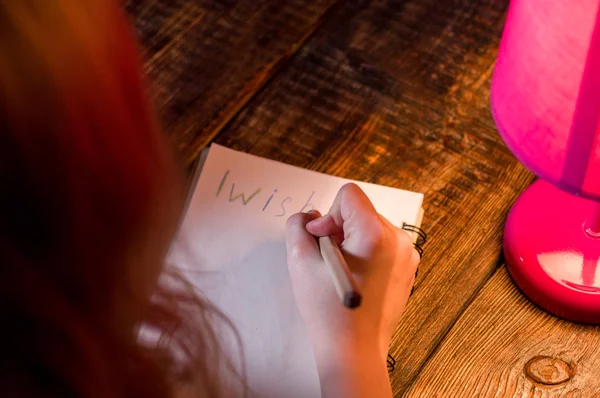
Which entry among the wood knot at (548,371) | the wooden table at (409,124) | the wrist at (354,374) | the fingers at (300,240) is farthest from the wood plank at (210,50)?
the wood knot at (548,371)

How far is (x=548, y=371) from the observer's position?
2.35 ft

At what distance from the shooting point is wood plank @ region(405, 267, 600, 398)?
71cm

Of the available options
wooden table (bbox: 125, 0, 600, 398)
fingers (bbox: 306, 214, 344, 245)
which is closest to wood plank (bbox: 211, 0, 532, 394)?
wooden table (bbox: 125, 0, 600, 398)

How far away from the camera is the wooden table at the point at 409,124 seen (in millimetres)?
729

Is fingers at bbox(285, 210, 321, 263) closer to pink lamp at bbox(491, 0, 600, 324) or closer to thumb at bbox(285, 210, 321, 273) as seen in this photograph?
thumb at bbox(285, 210, 321, 273)

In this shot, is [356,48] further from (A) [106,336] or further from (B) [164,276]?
(A) [106,336]

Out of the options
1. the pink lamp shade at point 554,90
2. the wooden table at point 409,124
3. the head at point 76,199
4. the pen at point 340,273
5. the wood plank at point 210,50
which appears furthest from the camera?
the wood plank at point 210,50

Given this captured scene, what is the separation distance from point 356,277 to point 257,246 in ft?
0.40

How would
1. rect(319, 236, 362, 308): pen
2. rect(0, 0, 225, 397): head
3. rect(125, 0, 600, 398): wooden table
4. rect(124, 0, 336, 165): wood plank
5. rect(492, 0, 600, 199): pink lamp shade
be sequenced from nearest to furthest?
rect(0, 0, 225, 397): head < rect(492, 0, 600, 199): pink lamp shade < rect(319, 236, 362, 308): pen < rect(125, 0, 600, 398): wooden table < rect(124, 0, 336, 165): wood plank

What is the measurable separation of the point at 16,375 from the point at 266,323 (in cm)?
33

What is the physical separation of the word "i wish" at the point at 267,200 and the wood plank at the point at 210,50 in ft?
0.24

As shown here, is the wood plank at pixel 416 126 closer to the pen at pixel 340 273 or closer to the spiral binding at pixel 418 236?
the spiral binding at pixel 418 236

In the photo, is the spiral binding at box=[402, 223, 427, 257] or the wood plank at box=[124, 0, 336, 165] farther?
the wood plank at box=[124, 0, 336, 165]

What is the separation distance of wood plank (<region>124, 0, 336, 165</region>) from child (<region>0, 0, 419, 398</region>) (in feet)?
1.14
